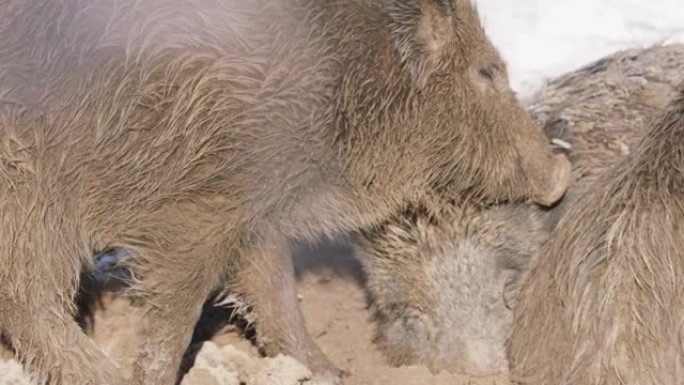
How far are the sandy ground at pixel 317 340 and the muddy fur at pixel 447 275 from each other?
111mm

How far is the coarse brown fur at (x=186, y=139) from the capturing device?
5.38 metres

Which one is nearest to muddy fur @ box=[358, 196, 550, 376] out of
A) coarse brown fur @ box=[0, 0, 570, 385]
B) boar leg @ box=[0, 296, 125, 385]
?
coarse brown fur @ box=[0, 0, 570, 385]

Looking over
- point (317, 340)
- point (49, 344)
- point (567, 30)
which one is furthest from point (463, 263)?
point (567, 30)

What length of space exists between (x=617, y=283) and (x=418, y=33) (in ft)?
4.42

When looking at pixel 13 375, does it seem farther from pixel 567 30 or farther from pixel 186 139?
pixel 567 30

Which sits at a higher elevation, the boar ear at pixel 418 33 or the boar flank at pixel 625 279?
the boar ear at pixel 418 33

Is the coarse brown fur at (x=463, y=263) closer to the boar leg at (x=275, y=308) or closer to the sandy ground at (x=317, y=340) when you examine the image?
the sandy ground at (x=317, y=340)

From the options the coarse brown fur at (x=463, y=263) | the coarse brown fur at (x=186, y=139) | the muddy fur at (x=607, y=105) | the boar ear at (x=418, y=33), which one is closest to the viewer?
the coarse brown fur at (x=186, y=139)

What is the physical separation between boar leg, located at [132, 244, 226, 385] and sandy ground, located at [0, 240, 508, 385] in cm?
15

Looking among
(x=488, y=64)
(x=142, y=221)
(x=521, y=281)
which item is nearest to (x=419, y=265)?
(x=521, y=281)

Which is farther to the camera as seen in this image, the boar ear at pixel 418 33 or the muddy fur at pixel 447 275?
the muddy fur at pixel 447 275

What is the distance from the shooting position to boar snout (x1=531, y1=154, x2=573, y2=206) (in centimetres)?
623

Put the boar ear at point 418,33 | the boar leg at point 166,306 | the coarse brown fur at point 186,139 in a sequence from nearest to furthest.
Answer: the coarse brown fur at point 186,139 < the boar leg at point 166,306 < the boar ear at point 418,33

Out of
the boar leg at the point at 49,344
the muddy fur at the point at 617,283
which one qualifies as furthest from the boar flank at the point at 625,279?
the boar leg at the point at 49,344
